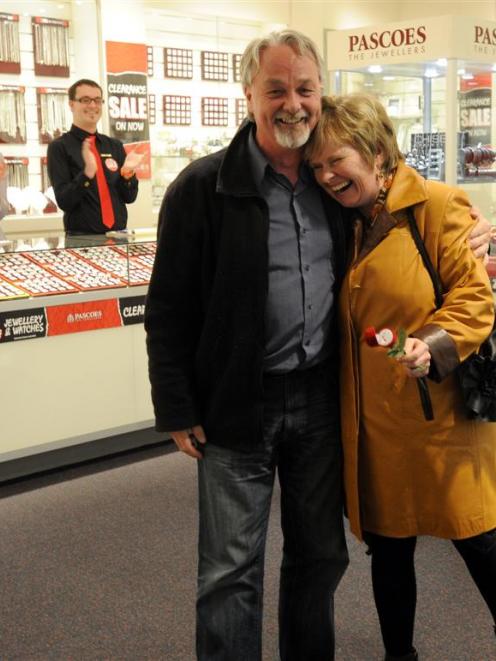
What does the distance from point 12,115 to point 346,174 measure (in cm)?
589

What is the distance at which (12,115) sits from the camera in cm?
738

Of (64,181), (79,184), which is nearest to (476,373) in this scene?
(79,184)

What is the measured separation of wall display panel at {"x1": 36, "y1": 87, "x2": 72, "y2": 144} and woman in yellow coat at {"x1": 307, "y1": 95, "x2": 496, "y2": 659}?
5.87 m

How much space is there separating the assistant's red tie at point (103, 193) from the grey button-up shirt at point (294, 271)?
3601 millimetres

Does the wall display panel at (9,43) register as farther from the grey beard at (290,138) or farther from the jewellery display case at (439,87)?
the grey beard at (290,138)

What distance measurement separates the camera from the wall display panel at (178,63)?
8391 millimetres

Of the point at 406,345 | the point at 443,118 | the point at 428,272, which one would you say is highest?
the point at 443,118

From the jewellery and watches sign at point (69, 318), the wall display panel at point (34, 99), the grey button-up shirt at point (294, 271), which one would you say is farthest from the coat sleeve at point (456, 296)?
the wall display panel at point (34, 99)

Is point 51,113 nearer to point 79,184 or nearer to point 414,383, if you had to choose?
point 79,184

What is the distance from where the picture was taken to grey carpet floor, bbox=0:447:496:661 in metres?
2.76

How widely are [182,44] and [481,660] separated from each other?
22.9 feet

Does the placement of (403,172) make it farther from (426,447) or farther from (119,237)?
(119,237)

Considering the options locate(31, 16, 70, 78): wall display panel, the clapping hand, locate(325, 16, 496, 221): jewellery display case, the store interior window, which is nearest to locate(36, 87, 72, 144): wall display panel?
locate(31, 16, 70, 78): wall display panel

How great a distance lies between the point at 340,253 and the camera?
86.2 inches
